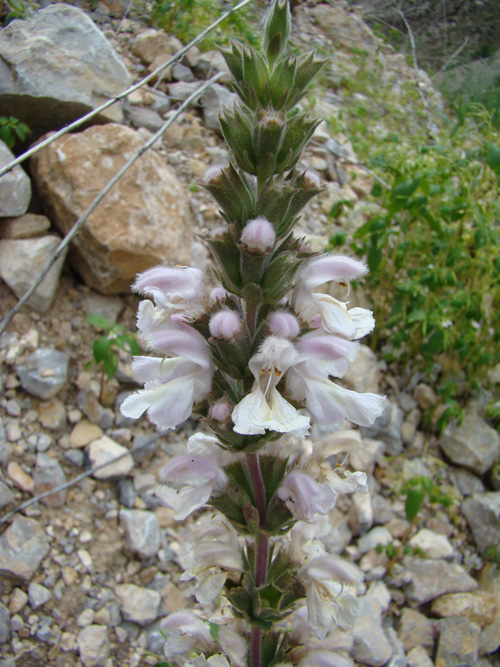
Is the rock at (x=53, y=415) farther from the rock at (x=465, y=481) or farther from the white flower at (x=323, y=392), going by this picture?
the rock at (x=465, y=481)

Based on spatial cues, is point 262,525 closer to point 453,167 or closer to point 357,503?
point 357,503

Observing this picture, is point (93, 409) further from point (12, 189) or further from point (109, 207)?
point (12, 189)

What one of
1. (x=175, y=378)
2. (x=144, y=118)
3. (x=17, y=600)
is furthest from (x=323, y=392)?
(x=144, y=118)

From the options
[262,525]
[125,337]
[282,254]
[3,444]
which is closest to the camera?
[282,254]

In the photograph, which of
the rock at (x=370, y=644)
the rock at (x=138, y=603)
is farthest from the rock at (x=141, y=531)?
the rock at (x=370, y=644)

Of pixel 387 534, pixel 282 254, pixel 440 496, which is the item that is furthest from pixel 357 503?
pixel 282 254

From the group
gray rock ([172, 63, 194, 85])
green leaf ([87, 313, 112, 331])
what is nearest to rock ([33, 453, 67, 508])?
green leaf ([87, 313, 112, 331])
